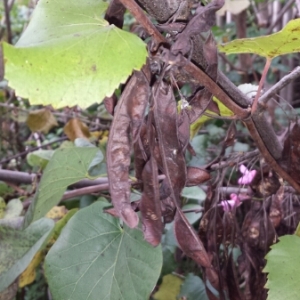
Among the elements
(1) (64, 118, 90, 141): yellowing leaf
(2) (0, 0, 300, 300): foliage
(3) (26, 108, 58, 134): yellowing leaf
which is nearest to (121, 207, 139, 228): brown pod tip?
(2) (0, 0, 300, 300): foliage

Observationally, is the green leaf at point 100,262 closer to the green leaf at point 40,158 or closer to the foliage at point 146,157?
the foliage at point 146,157

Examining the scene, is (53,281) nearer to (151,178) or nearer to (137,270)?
(137,270)

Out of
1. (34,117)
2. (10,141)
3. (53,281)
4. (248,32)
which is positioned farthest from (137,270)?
(248,32)

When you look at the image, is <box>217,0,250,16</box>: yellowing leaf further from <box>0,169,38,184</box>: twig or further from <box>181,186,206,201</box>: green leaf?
<box>0,169,38,184</box>: twig

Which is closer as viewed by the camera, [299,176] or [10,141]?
[299,176]

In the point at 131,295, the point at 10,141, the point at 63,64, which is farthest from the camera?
the point at 10,141

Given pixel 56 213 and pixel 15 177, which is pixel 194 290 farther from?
pixel 15 177

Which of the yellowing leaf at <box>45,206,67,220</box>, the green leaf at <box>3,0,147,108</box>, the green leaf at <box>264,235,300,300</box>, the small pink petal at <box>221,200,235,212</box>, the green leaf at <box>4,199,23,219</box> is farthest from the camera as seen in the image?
the yellowing leaf at <box>45,206,67,220</box>
